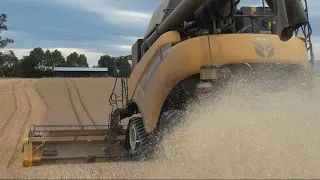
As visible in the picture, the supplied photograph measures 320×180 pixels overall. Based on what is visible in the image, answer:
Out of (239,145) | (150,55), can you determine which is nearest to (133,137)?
(150,55)

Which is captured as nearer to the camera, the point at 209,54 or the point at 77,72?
the point at 209,54

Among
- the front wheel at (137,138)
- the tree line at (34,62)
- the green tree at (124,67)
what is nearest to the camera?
the front wheel at (137,138)

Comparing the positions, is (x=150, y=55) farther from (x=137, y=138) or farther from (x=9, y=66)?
(x=9, y=66)

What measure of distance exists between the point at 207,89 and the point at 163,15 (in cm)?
211

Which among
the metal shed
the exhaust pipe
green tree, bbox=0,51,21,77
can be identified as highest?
green tree, bbox=0,51,21,77

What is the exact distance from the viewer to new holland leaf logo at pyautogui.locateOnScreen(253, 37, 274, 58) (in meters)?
4.35

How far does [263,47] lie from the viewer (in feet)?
14.3

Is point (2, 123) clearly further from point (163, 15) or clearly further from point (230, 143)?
point (230, 143)

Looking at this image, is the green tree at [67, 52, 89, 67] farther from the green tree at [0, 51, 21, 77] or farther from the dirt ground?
the dirt ground

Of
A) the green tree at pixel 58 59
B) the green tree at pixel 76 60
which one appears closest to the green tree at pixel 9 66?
the green tree at pixel 58 59

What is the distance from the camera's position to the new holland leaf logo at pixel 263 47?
4.35 m

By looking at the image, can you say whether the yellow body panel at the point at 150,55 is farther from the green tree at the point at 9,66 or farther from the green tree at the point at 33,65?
the green tree at the point at 33,65

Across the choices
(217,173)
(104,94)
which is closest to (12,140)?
(217,173)

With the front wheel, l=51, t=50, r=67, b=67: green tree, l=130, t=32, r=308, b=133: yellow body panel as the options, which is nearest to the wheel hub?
the front wheel
